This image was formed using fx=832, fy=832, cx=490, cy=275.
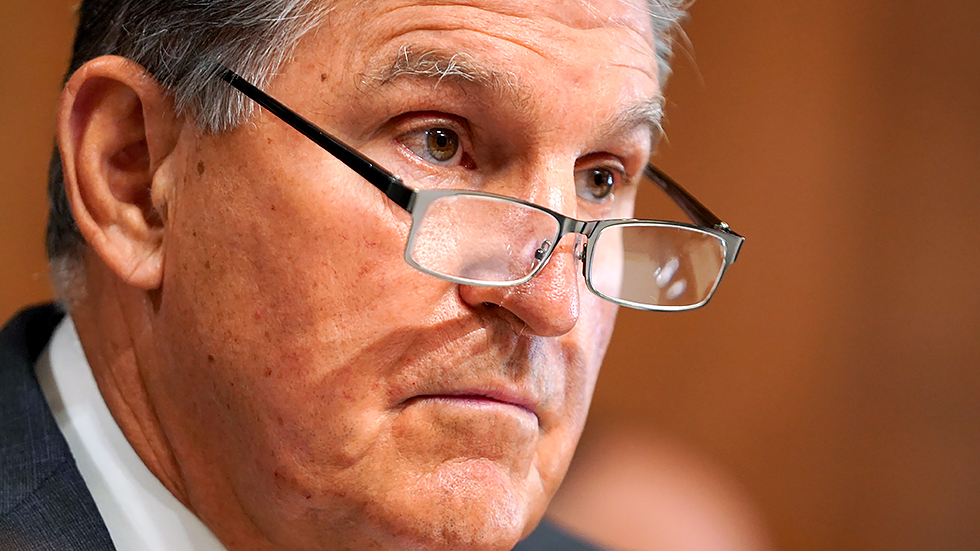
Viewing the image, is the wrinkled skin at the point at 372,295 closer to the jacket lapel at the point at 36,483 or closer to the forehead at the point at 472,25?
the forehead at the point at 472,25

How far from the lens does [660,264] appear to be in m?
1.35

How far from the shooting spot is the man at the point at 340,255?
100 cm

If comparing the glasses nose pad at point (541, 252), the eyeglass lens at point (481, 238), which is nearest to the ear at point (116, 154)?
the eyeglass lens at point (481, 238)

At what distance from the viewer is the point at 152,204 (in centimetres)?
112

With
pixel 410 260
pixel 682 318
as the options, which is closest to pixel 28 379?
pixel 410 260

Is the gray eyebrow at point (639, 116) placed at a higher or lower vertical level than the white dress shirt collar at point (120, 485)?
higher

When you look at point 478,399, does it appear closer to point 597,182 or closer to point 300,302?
point 300,302

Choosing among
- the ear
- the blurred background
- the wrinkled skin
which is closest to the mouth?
the wrinkled skin

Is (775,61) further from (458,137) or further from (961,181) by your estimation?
(458,137)

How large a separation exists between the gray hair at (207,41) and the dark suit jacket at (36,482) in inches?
18.9

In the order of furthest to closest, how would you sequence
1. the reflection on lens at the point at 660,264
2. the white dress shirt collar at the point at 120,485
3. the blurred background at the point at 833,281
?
the blurred background at the point at 833,281, the reflection on lens at the point at 660,264, the white dress shirt collar at the point at 120,485

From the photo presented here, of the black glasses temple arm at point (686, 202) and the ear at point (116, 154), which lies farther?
the black glasses temple arm at point (686, 202)

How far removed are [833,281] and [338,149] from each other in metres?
2.06

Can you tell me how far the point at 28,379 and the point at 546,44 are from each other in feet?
2.91
